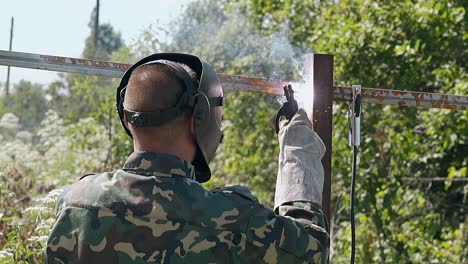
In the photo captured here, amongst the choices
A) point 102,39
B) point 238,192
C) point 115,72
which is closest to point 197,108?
point 238,192

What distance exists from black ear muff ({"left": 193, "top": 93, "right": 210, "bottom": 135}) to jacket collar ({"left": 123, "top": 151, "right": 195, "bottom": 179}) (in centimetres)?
10

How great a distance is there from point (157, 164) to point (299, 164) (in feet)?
Answer: 1.53

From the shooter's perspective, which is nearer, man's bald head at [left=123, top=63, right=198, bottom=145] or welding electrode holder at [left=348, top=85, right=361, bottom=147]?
man's bald head at [left=123, top=63, right=198, bottom=145]

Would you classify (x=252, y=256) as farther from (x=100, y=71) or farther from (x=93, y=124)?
(x=93, y=124)

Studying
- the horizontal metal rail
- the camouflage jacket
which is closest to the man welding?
the camouflage jacket

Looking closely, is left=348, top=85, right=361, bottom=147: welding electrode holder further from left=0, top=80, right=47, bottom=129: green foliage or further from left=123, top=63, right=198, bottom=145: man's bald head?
left=0, top=80, right=47, bottom=129: green foliage

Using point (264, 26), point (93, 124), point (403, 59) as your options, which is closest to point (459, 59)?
point (403, 59)

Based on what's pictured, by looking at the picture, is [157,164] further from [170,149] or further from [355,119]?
[355,119]

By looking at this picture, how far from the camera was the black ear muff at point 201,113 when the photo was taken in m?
2.39

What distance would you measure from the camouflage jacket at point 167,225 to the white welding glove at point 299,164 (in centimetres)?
20

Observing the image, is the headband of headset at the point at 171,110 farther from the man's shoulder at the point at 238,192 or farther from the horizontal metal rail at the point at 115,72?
the horizontal metal rail at the point at 115,72

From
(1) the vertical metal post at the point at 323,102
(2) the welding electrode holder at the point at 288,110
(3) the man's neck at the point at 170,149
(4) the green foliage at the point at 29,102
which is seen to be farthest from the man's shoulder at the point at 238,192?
(4) the green foliage at the point at 29,102

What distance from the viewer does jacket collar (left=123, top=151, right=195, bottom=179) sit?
2342mm

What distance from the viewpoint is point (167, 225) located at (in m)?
2.30
